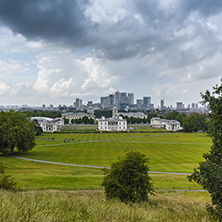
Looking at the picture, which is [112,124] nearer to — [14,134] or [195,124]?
[195,124]

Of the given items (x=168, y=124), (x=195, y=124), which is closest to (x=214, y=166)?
(x=195, y=124)

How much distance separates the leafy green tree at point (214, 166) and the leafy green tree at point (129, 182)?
4.07 meters

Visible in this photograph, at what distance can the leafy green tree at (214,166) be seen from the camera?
11023 millimetres

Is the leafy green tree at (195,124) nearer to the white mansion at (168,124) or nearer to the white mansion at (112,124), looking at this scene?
the white mansion at (168,124)

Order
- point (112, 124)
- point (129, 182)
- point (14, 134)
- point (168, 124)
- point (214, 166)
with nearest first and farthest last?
point (214, 166)
point (129, 182)
point (14, 134)
point (168, 124)
point (112, 124)

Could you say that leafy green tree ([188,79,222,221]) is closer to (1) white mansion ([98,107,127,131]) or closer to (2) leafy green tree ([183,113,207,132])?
(2) leafy green tree ([183,113,207,132])

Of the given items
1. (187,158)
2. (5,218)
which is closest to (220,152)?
(5,218)

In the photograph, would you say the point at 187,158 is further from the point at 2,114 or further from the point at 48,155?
the point at 2,114

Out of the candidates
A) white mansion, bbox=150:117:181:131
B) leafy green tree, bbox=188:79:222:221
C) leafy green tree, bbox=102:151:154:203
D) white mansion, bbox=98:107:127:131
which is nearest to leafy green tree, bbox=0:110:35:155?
leafy green tree, bbox=102:151:154:203

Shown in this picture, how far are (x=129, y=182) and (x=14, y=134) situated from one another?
1281 inches

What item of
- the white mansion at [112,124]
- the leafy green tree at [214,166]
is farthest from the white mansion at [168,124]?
the leafy green tree at [214,166]

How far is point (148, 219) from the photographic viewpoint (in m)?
9.59

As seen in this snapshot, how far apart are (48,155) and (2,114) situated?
12.8m

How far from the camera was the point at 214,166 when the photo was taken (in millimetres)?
11547
